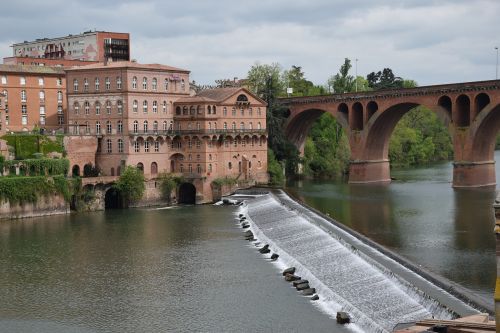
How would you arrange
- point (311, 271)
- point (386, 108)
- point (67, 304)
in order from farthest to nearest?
point (386, 108) → point (311, 271) → point (67, 304)

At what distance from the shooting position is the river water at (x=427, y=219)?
50.7 m

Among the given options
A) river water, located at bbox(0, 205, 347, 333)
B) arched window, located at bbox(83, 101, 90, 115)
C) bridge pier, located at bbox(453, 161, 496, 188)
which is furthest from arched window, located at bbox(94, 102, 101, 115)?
bridge pier, located at bbox(453, 161, 496, 188)

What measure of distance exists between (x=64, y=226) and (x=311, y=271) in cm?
3216

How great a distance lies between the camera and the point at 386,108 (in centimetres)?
10644

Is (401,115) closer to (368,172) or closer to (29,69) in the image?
(368,172)

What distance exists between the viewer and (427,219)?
236ft

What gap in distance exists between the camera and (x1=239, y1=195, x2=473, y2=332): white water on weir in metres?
39.0

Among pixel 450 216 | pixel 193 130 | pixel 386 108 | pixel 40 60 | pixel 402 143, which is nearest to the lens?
pixel 450 216

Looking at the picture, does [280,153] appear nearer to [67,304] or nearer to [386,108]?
[386,108]


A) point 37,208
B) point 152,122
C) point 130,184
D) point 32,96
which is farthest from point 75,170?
point 32,96

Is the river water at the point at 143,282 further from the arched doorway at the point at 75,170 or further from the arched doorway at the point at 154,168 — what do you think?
the arched doorway at the point at 154,168

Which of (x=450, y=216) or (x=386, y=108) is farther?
(x=386, y=108)

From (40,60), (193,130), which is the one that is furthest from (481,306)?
(40,60)

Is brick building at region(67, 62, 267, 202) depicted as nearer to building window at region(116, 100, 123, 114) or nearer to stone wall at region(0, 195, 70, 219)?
building window at region(116, 100, 123, 114)
